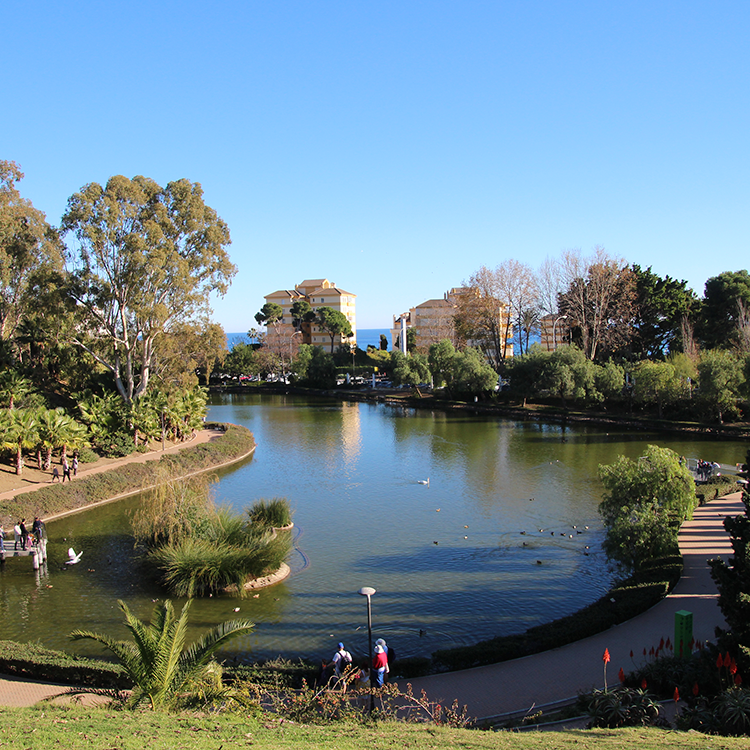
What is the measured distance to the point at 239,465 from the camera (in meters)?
34.7

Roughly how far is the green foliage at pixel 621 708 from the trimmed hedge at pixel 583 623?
2288 mm

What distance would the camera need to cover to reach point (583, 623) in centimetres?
1288

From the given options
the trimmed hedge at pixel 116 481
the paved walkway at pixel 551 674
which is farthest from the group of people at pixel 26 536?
the paved walkway at pixel 551 674

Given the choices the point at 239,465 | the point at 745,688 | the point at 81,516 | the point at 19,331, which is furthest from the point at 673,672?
the point at 19,331

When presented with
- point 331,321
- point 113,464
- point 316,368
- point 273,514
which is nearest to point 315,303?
point 331,321

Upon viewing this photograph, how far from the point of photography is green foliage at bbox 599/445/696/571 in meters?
15.8

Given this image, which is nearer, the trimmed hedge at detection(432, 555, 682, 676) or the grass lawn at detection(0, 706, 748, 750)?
the grass lawn at detection(0, 706, 748, 750)

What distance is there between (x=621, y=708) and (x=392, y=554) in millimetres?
10314

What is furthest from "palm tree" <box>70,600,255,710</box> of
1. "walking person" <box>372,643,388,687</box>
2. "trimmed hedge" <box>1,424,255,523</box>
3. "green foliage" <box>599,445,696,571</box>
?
"green foliage" <box>599,445,696,571</box>

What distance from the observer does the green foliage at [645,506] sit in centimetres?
1579

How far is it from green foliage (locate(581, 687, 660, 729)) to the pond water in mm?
4179

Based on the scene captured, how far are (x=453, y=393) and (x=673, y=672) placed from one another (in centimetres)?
5265

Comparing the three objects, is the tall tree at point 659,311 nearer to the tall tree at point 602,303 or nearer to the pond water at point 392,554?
the tall tree at point 602,303

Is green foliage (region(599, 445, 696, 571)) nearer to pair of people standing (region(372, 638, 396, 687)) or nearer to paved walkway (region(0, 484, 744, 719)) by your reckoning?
paved walkway (region(0, 484, 744, 719))
